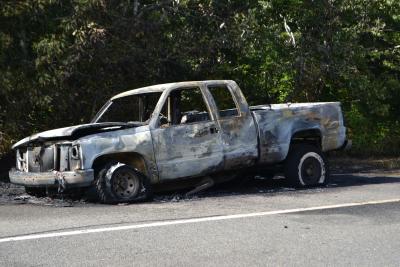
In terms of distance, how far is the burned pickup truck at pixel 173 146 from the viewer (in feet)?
29.9

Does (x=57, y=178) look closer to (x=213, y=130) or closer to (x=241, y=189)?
(x=213, y=130)

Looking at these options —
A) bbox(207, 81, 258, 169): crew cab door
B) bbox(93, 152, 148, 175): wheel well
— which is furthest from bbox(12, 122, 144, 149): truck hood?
bbox(207, 81, 258, 169): crew cab door

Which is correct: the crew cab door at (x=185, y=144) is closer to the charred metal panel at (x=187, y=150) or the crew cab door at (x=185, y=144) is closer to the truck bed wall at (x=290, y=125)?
the charred metal panel at (x=187, y=150)

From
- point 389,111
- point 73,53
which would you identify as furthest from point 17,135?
point 389,111

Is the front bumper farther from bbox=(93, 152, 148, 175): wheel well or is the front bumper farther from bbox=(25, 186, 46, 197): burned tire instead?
bbox=(25, 186, 46, 197): burned tire

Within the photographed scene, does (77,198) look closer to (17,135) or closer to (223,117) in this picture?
(223,117)

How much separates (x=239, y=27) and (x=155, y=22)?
1731 millimetres

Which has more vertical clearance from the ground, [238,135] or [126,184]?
[238,135]

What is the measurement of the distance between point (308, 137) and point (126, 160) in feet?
10.8

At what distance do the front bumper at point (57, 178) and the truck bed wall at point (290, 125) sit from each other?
2814mm

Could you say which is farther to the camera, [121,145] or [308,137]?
[308,137]

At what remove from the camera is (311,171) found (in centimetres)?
1088

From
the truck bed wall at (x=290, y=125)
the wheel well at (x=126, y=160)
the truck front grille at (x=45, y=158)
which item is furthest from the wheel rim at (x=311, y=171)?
the truck front grille at (x=45, y=158)

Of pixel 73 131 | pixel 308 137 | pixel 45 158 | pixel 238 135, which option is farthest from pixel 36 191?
pixel 308 137
